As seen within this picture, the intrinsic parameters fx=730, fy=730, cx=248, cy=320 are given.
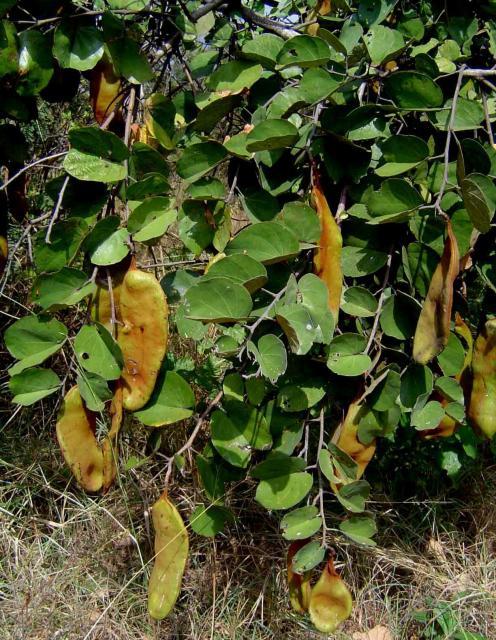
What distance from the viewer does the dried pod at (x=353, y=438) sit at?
3.15 feet

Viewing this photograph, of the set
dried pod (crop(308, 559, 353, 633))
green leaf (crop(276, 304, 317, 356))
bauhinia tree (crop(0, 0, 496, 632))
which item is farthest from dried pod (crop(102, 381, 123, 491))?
dried pod (crop(308, 559, 353, 633))

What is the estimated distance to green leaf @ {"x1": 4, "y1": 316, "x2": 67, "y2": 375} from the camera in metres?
0.87

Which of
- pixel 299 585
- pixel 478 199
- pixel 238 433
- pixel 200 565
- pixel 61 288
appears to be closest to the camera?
pixel 478 199

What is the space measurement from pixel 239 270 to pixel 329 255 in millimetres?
124

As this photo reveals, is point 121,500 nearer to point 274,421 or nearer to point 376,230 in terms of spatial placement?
point 274,421

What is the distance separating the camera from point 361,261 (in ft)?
3.11

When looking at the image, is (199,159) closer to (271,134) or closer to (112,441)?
(271,134)

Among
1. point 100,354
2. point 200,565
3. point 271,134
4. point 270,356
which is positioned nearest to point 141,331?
point 100,354

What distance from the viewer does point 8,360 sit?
76.8 inches

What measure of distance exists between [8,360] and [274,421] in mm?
1173

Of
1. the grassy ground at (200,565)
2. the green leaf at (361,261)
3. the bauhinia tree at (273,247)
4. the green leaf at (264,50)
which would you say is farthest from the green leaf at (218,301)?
the grassy ground at (200,565)

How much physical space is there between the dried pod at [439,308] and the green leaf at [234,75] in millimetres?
319

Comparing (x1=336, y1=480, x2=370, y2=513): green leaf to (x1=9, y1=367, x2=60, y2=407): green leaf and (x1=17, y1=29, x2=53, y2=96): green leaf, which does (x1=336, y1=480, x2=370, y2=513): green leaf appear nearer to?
(x1=9, y1=367, x2=60, y2=407): green leaf

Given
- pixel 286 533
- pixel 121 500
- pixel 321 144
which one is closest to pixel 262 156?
A: pixel 321 144
